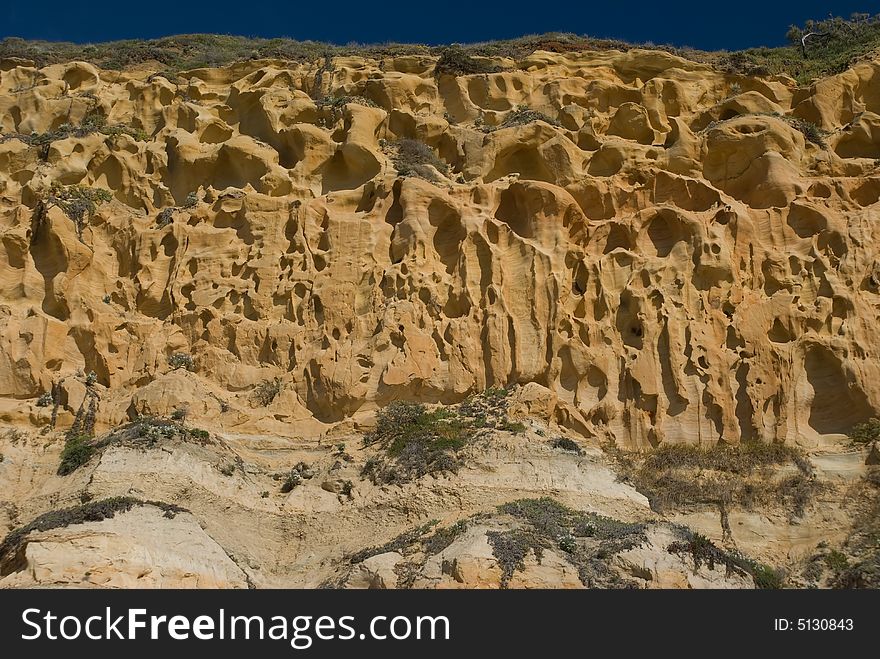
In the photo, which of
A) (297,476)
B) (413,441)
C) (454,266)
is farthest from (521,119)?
(297,476)

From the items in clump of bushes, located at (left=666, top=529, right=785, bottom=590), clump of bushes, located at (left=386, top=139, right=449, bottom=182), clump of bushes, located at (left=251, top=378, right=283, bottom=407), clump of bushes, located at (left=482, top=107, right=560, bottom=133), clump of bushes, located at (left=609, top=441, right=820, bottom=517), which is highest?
clump of bushes, located at (left=482, top=107, right=560, bottom=133)

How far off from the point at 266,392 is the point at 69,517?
16.9ft

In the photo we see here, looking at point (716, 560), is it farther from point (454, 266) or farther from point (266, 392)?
point (266, 392)

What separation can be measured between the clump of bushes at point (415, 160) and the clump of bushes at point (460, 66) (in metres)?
2.95

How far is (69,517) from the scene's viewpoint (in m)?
14.6

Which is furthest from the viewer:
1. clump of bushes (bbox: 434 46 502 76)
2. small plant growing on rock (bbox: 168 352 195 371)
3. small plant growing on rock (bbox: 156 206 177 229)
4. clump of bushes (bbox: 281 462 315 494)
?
clump of bushes (bbox: 434 46 502 76)

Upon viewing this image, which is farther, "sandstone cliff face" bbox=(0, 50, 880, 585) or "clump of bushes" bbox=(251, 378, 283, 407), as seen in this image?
"clump of bushes" bbox=(251, 378, 283, 407)

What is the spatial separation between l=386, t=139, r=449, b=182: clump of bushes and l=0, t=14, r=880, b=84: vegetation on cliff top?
318cm

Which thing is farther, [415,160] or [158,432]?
[415,160]

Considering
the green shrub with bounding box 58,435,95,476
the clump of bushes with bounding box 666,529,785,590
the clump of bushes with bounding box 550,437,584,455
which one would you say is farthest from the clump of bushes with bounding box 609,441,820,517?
the green shrub with bounding box 58,435,95,476

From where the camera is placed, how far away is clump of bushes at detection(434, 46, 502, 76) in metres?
25.2

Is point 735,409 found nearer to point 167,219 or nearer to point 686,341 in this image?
point 686,341

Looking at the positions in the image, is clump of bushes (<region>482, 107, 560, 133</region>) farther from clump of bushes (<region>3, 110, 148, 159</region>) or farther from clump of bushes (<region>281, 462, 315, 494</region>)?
clump of bushes (<region>281, 462, 315, 494</region>)

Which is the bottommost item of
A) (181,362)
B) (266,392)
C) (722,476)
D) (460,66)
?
(722,476)
